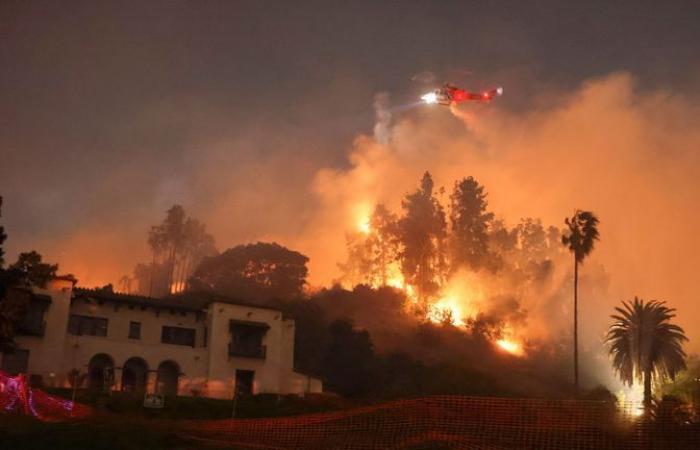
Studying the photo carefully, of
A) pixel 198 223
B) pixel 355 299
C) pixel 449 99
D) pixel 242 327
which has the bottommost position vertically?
pixel 242 327

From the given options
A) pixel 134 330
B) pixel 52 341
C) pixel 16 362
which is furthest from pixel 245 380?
pixel 16 362

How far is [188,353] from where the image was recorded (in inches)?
2062

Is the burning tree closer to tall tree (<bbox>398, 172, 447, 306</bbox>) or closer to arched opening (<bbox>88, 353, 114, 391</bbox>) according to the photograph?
tall tree (<bbox>398, 172, 447, 306</bbox>)

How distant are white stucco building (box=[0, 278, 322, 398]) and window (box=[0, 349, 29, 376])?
0.06 m

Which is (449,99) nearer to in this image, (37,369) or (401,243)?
(37,369)

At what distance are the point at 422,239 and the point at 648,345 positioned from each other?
175 ft

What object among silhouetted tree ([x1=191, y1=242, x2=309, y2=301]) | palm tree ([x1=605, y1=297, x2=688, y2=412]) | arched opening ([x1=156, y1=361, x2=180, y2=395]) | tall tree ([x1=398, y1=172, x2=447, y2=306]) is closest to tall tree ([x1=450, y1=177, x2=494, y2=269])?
tall tree ([x1=398, y1=172, x2=447, y2=306])

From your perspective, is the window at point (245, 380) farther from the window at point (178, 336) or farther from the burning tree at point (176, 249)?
the burning tree at point (176, 249)

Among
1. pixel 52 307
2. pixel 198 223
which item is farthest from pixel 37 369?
pixel 198 223

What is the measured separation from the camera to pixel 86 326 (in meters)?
50.1

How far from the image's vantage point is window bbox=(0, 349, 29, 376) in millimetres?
43969

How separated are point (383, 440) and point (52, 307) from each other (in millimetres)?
30919

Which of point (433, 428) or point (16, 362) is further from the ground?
point (16, 362)

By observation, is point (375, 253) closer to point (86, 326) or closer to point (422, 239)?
point (422, 239)
